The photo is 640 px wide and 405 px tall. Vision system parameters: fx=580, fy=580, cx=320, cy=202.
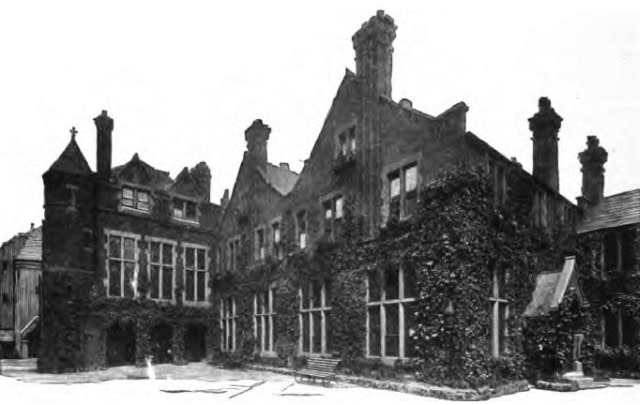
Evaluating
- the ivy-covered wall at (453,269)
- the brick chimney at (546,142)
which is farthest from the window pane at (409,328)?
the brick chimney at (546,142)

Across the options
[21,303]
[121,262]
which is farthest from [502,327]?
[21,303]

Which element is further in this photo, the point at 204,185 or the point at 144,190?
the point at 204,185

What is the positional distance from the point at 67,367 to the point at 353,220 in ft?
50.6

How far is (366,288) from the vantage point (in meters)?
20.1

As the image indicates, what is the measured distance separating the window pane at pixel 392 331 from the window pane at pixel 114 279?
16.2m

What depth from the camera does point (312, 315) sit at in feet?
75.8

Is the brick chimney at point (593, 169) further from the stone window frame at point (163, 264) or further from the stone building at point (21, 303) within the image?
the stone building at point (21, 303)

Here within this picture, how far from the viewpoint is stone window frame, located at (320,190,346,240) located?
2233cm

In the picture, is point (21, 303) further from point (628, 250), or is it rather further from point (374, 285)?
point (628, 250)

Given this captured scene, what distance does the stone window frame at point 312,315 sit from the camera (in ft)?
72.8

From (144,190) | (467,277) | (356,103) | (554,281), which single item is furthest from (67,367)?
(554,281)

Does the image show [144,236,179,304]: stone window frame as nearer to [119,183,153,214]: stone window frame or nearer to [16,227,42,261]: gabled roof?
[119,183,153,214]: stone window frame

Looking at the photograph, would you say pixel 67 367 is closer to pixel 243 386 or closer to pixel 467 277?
pixel 243 386

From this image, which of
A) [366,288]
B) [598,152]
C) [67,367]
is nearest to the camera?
[366,288]
